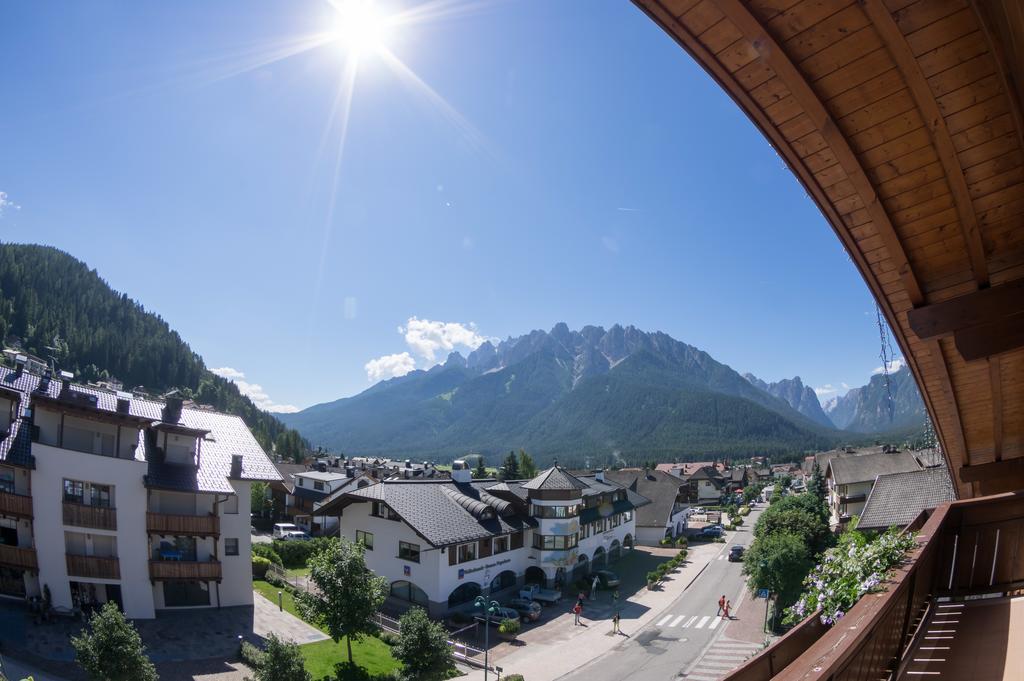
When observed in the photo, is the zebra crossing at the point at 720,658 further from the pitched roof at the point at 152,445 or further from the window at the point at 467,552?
the pitched roof at the point at 152,445

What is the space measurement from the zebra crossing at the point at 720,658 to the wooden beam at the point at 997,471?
15049 millimetres

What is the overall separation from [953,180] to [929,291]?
2035mm

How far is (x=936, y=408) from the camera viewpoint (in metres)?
8.41

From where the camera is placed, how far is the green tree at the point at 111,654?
14.3 m

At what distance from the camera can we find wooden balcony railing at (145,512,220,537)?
2223 cm

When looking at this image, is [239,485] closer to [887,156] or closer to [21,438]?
[21,438]

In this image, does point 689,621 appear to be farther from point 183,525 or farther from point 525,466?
point 525,466

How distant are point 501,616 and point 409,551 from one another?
636 centimetres

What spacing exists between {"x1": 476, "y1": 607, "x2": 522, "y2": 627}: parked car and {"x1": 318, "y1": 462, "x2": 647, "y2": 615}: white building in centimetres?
214

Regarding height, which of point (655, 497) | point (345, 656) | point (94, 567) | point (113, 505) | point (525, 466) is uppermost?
point (113, 505)

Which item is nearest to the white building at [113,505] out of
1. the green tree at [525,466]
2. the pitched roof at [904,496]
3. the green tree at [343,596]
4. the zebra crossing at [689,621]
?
the green tree at [343,596]

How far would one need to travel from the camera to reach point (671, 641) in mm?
25703

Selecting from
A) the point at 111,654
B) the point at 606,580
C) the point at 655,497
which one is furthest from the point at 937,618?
the point at 655,497

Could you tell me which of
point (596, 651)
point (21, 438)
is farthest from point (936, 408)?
point (21, 438)
